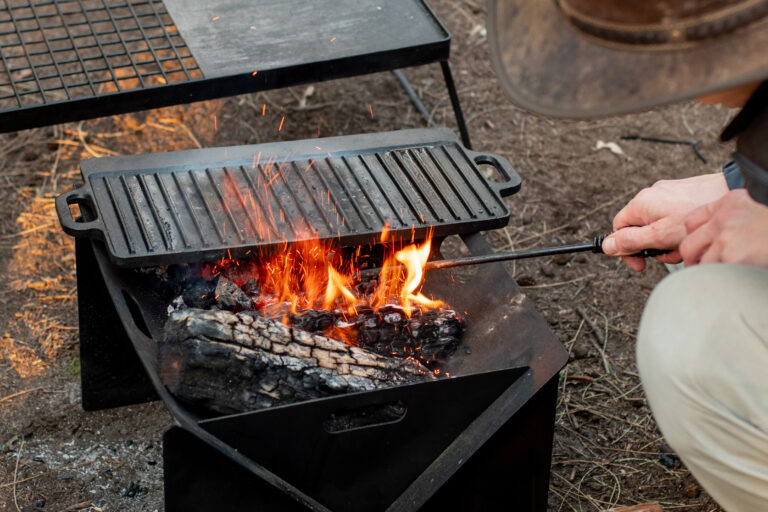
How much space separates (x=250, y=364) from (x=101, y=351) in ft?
2.83

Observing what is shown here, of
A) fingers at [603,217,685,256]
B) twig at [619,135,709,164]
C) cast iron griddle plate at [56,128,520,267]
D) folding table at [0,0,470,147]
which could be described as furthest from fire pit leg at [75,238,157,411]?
twig at [619,135,709,164]

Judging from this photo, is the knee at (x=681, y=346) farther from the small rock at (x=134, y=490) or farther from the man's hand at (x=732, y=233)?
the small rock at (x=134, y=490)

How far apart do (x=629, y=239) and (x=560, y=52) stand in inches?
25.7

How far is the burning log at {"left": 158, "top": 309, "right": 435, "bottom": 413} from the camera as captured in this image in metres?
1.79

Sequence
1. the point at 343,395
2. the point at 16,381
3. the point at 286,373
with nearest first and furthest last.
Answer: the point at 343,395
the point at 286,373
the point at 16,381

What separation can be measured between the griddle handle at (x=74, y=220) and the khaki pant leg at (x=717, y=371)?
1.33m

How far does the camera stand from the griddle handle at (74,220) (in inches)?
78.8

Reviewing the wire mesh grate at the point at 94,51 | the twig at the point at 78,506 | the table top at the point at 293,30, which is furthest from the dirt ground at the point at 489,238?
the table top at the point at 293,30

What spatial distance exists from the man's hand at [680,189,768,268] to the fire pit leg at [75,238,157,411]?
1558 mm

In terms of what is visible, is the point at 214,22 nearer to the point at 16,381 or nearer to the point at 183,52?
the point at 183,52

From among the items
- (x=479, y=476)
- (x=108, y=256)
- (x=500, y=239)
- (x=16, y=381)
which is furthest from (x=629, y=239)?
(x=16, y=381)

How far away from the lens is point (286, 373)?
1.86 m

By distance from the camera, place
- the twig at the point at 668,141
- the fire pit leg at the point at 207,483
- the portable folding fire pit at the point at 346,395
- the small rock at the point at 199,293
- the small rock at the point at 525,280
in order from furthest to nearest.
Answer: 1. the twig at the point at 668,141
2. the small rock at the point at 525,280
3. the small rock at the point at 199,293
4. the portable folding fire pit at the point at 346,395
5. the fire pit leg at the point at 207,483

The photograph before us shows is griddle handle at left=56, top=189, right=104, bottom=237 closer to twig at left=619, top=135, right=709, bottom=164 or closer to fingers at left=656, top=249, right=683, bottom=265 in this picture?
fingers at left=656, top=249, right=683, bottom=265
